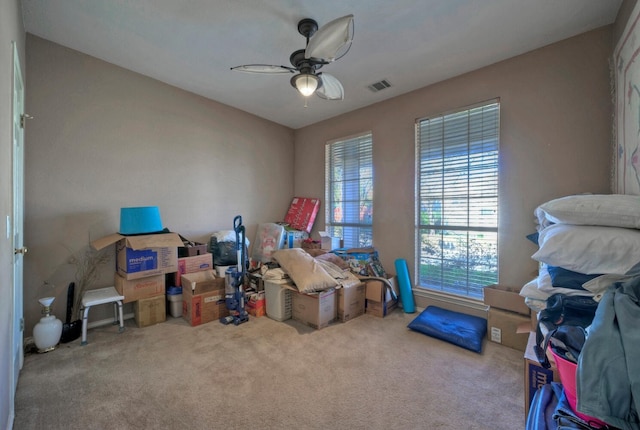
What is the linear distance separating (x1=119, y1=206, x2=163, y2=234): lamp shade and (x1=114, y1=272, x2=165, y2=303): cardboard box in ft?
1.71

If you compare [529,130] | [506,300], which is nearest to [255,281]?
[506,300]

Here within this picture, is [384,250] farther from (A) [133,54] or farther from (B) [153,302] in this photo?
(A) [133,54]

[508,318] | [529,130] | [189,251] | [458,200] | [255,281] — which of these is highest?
[529,130]

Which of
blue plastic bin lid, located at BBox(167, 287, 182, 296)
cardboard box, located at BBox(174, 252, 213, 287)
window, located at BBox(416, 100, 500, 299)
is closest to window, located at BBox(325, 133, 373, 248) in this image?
window, located at BBox(416, 100, 500, 299)

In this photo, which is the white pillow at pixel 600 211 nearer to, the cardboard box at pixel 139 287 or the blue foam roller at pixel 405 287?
the blue foam roller at pixel 405 287

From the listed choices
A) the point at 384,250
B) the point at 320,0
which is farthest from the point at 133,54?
the point at 384,250

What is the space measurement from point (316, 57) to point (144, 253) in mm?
2603

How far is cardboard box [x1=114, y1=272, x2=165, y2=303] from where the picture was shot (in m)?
2.78

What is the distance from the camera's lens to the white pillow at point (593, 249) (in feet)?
4.30

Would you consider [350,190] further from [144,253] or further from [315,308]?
[144,253]

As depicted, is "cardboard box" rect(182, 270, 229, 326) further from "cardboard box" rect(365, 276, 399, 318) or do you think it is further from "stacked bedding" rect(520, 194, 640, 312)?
"stacked bedding" rect(520, 194, 640, 312)

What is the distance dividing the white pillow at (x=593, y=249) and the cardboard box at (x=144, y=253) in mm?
3255

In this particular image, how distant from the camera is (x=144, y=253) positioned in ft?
9.25

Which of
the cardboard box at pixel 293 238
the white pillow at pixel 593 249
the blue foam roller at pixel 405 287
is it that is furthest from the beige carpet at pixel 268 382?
the cardboard box at pixel 293 238
